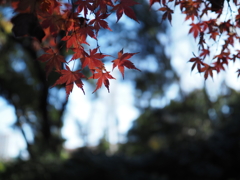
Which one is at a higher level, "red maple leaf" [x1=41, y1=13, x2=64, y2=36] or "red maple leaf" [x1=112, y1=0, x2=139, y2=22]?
"red maple leaf" [x1=112, y1=0, x2=139, y2=22]

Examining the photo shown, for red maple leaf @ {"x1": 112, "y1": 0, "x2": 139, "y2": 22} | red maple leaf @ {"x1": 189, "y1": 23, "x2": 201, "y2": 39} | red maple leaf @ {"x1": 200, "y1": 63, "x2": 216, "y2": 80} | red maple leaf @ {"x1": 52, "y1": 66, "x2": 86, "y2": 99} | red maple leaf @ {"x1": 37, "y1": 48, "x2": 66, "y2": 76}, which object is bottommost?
red maple leaf @ {"x1": 52, "y1": 66, "x2": 86, "y2": 99}

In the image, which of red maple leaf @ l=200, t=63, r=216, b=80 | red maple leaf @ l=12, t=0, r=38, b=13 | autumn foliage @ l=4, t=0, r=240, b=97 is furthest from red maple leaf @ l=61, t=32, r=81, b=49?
red maple leaf @ l=200, t=63, r=216, b=80

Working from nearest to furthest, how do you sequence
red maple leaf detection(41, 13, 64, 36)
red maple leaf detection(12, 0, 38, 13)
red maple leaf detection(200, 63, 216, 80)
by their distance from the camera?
red maple leaf detection(12, 0, 38, 13) → red maple leaf detection(41, 13, 64, 36) → red maple leaf detection(200, 63, 216, 80)

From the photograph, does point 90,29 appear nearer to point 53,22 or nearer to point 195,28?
point 53,22

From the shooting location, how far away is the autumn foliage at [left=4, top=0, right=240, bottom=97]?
871 millimetres

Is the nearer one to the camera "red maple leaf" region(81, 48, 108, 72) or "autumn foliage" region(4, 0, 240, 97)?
"autumn foliage" region(4, 0, 240, 97)

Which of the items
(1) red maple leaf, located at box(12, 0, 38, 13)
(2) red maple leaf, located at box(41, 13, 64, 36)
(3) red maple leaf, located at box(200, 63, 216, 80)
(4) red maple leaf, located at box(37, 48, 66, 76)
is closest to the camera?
(1) red maple leaf, located at box(12, 0, 38, 13)

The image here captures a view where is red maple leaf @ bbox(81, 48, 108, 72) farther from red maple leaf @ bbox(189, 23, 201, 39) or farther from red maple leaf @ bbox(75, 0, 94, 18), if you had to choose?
red maple leaf @ bbox(189, 23, 201, 39)

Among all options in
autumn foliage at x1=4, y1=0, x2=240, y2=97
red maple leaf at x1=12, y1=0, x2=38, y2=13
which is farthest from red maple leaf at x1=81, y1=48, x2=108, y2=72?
red maple leaf at x1=12, y1=0, x2=38, y2=13

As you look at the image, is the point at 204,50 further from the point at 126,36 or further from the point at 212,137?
the point at 126,36

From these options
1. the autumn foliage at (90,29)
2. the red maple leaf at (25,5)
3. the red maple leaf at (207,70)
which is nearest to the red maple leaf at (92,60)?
the autumn foliage at (90,29)

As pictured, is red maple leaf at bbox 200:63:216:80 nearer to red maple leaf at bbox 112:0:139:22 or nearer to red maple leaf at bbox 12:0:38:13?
red maple leaf at bbox 112:0:139:22

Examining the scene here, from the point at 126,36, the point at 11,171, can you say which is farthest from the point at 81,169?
the point at 126,36

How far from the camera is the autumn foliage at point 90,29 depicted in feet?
2.86
